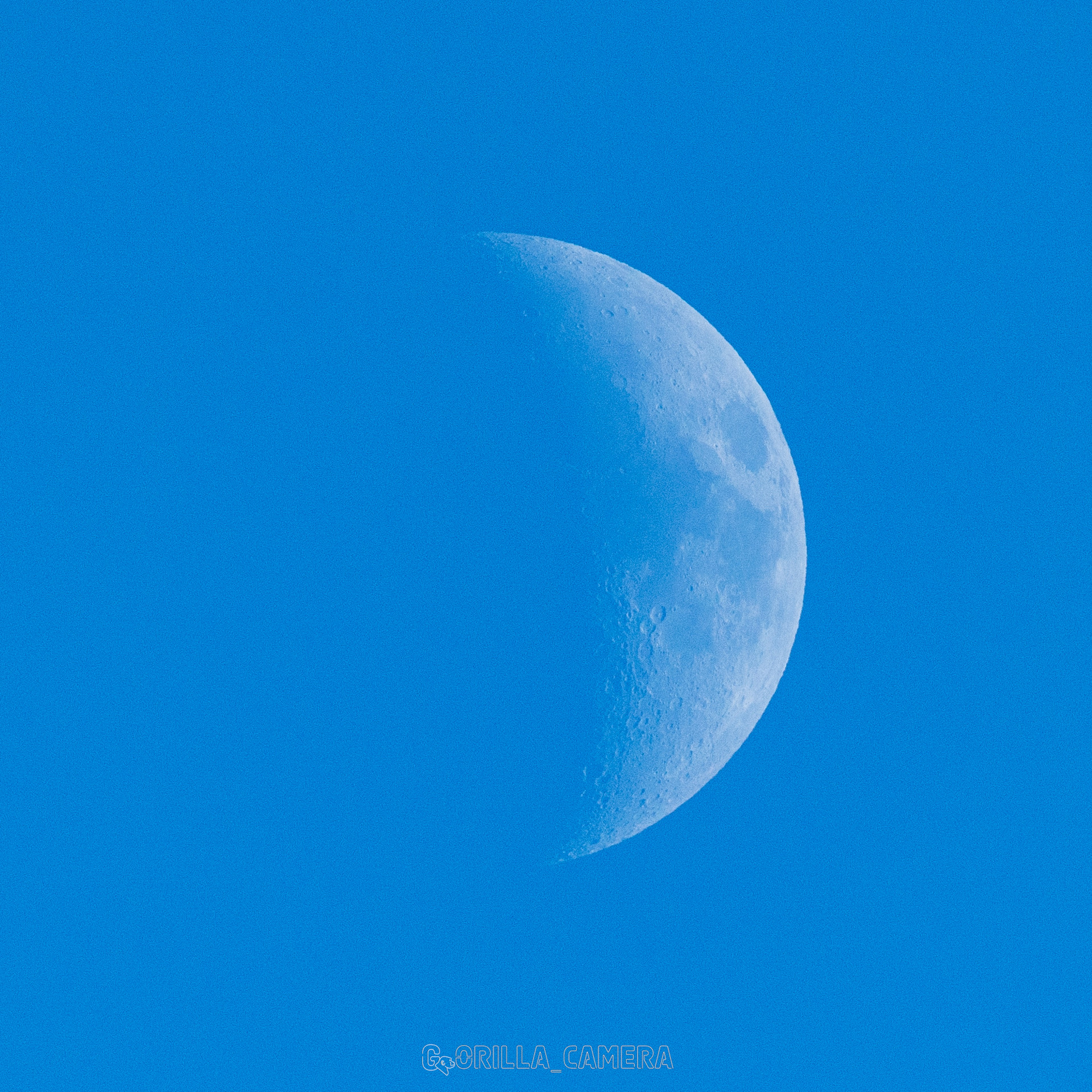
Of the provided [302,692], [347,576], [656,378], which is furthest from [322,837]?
[656,378]

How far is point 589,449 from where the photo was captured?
14.3ft

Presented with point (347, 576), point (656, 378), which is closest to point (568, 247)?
point (656, 378)

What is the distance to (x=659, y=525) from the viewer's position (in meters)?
4.42

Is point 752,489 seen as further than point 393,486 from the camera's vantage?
Yes

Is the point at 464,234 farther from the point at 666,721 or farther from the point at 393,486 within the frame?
→ the point at 666,721

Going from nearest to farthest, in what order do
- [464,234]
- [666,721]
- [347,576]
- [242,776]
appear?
[347,576], [242,776], [666,721], [464,234]

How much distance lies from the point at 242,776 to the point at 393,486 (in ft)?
4.59

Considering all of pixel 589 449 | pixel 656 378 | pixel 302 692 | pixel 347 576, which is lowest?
pixel 302 692

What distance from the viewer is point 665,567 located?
445cm

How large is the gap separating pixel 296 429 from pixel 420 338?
2.14 ft

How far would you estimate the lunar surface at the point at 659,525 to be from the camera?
4.41 metres

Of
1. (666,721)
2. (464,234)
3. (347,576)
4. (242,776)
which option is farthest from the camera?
(464,234)

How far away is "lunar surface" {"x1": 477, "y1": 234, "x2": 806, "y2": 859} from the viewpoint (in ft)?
14.5

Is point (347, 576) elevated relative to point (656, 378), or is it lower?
lower
